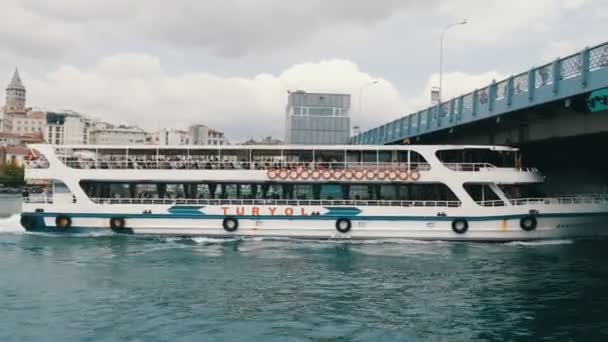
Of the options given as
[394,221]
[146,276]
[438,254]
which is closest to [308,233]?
[394,221]

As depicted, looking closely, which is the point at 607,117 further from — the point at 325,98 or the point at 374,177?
the point at 325,98

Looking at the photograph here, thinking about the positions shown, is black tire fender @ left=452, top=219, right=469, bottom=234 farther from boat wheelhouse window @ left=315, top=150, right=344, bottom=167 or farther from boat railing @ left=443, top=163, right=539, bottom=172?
boat wheelhouse window @ left=315, top=150, right=344, bottom=167

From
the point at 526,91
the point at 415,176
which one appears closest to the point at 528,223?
the point at 415,176

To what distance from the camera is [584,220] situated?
94.2 feet

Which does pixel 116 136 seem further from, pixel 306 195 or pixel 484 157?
pixel 484 157

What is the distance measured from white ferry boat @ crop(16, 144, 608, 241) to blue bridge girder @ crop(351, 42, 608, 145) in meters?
2.35

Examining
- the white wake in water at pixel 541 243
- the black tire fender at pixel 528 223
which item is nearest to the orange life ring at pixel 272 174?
the white wake in water at pixel 541 243

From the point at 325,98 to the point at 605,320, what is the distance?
113 meters

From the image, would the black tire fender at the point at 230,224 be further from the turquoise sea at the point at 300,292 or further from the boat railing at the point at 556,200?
the boat railing at the point at 556,200

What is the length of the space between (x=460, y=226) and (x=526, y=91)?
8232 millimetres

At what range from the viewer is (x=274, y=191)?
30.6m

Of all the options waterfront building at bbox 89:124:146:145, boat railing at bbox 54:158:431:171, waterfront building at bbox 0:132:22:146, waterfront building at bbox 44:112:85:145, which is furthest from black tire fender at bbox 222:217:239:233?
waterfront building at bbox 44:112:85:145

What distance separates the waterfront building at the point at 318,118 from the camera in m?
123

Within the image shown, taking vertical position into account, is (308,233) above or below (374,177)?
below
